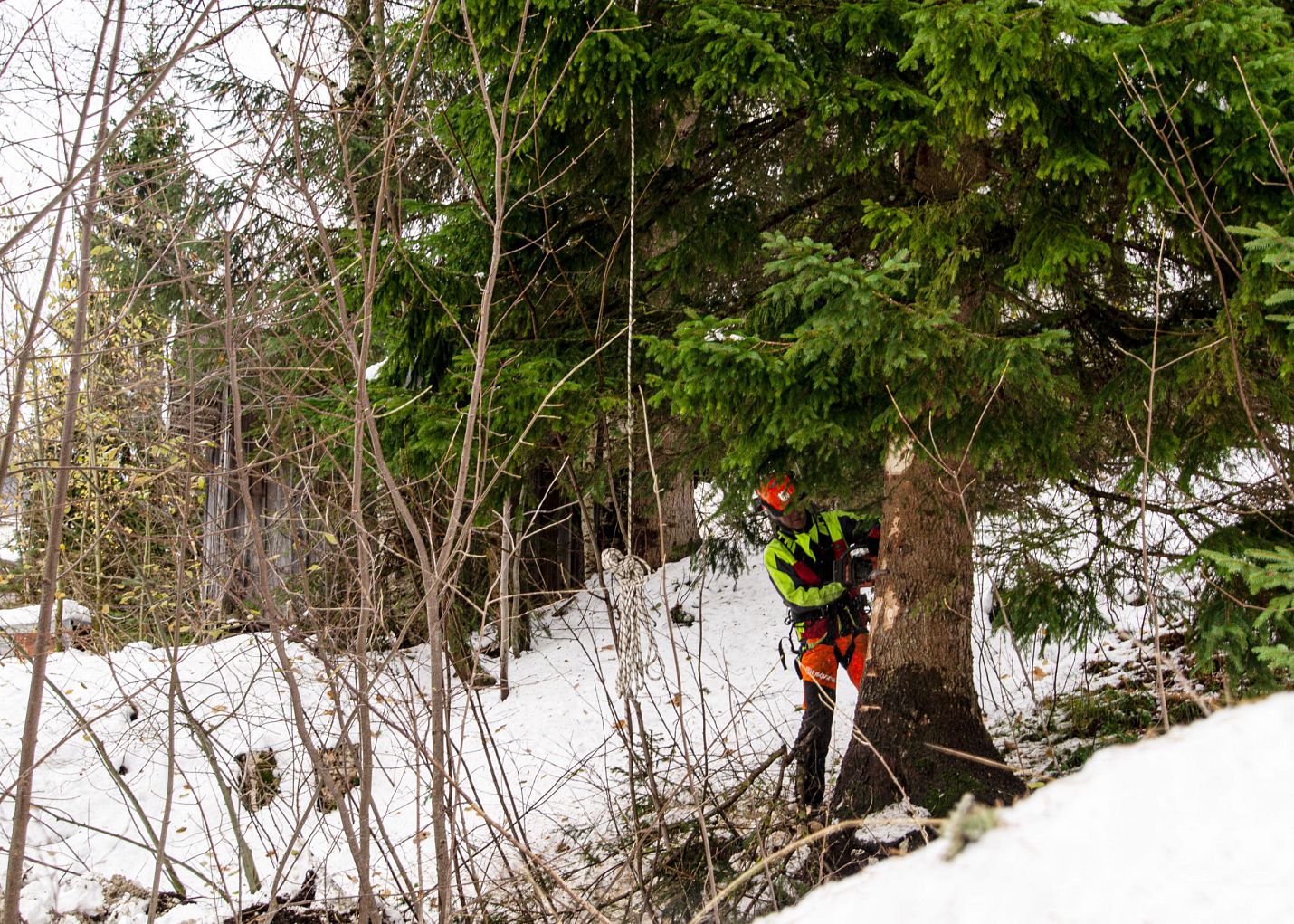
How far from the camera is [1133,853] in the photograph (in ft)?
2.47

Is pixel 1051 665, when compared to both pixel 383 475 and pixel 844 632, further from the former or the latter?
pixel 383 475

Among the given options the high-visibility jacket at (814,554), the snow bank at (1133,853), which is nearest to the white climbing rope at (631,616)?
the snow bank at (1133,853)

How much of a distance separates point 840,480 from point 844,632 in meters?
1.53

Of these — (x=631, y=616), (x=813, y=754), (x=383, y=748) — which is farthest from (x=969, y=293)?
(x=383, y=748)

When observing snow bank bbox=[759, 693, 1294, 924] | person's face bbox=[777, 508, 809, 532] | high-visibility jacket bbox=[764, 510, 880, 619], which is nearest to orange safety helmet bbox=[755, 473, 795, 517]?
person's face bbox=[777, 508, 809, 532]

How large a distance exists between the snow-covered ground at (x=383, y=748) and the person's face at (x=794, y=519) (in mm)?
927

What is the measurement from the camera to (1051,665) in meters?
7.70

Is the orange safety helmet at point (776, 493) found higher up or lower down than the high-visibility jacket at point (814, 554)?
higher up

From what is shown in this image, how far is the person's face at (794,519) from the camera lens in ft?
17.4

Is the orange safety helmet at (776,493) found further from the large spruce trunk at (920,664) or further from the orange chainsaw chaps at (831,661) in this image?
the orange chainsaw chaps at (831,661)

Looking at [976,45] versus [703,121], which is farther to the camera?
[703,121]

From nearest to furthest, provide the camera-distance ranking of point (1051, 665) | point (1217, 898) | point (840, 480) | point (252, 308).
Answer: point (1217, 898)
point (252, 308)
point (840, 480)
point (1051, 665)

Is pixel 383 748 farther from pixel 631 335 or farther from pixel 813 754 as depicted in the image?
pixel 631 335

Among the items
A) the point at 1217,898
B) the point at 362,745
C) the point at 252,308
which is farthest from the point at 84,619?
the point at 1217,898
